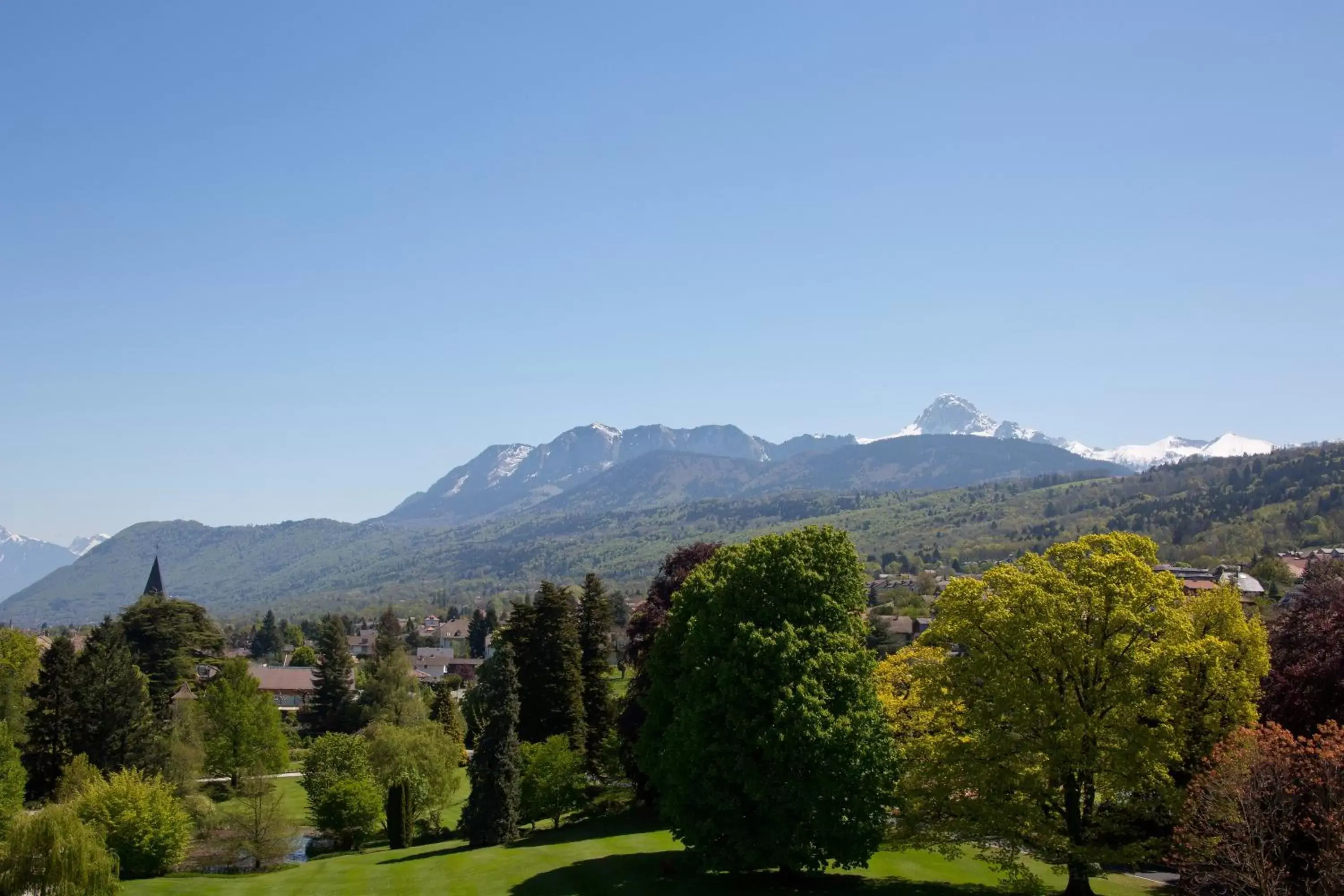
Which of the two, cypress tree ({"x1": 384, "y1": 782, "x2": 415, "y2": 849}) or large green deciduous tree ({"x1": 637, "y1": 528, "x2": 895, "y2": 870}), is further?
cypress tree ({"x1": 384, "y1": 782, "x2": 415, "y2": 849})

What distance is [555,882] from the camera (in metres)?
29.6

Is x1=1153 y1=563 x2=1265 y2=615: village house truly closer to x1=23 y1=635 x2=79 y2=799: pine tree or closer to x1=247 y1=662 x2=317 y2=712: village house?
x1=23 y1=635 x2=79 y2=799: pine tree

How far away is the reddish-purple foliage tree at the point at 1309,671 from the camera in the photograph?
1059 inches

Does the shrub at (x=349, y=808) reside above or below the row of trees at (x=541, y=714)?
below

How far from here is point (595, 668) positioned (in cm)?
5347

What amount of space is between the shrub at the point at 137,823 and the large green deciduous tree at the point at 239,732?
17.6 m

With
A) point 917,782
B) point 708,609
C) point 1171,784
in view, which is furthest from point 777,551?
point 1171,784

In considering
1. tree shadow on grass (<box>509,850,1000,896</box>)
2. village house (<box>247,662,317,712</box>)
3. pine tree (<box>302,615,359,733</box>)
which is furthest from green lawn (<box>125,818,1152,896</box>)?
village house (<box>247,662,317,712</box>)

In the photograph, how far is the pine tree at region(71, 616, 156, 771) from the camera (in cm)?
4884

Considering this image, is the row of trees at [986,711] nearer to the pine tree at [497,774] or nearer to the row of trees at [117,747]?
the pine tree at [497,774]

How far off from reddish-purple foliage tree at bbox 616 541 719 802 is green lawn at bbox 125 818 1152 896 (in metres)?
2.25

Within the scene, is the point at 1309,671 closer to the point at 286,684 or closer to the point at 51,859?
the point at 51,859

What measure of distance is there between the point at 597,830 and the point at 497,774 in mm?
4699

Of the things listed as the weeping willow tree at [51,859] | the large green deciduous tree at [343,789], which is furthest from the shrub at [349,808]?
the weeping willow tree at [51,859]
